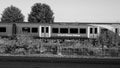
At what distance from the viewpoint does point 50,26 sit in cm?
3019

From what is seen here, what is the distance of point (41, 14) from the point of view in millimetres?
69625

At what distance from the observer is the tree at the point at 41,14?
226 ft

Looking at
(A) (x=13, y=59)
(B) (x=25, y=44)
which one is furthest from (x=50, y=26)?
(A) (x=13, y=59)

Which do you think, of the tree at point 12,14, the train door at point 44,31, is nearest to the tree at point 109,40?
the train door at point 44,31

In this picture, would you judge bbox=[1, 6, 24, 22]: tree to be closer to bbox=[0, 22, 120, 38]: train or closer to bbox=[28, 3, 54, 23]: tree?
bbox=[28, 3, 54, 23]: tree

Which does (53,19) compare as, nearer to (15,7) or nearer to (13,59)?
(15,7)

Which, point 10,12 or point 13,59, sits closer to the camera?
point 13,59

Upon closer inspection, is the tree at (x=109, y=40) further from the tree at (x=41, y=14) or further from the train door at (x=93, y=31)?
the tree at (x=41, y=14)

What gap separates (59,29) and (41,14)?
40825mm

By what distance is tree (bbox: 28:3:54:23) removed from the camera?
68875 mm

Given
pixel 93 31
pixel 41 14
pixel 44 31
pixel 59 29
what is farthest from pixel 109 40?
pixel 41 14

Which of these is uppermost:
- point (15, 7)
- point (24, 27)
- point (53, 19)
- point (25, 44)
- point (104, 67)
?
point (15, 7)

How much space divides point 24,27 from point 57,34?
5.74 m

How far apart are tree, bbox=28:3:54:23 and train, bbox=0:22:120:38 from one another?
122ft
